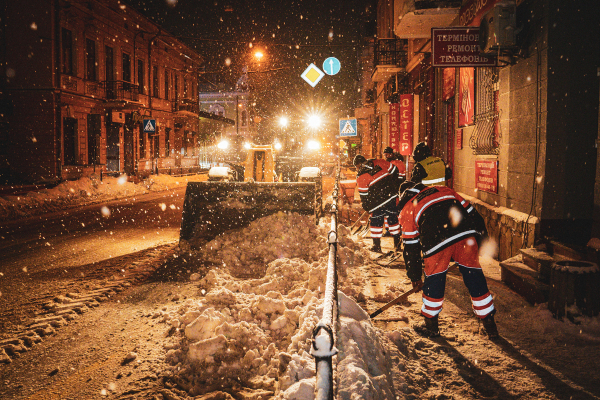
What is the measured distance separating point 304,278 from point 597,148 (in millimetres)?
4574

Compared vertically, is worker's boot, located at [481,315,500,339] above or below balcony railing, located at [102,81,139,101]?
below

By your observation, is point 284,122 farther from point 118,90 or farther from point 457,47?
point 457,47

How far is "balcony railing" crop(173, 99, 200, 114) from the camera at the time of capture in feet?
109

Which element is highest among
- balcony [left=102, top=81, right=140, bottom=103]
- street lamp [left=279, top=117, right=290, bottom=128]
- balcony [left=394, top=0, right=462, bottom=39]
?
street lamp [left=279, top=117, right=290, bottom=128]

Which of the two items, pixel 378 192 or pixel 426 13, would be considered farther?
pixel 426 13

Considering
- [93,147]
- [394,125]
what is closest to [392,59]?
[394,125]

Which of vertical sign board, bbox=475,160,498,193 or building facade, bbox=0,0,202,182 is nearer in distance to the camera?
vertical sign board, bbox=475,160,498,193

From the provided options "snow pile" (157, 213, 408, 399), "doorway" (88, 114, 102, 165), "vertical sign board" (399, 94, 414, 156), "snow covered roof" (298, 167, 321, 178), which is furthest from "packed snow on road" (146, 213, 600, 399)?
"doorway" (88, 114, 102, 165)

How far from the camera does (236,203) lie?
27.0ft

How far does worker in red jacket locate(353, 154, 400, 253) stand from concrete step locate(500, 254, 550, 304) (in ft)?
8.57

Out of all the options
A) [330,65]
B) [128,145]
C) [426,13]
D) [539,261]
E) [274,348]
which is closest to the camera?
[274,348]

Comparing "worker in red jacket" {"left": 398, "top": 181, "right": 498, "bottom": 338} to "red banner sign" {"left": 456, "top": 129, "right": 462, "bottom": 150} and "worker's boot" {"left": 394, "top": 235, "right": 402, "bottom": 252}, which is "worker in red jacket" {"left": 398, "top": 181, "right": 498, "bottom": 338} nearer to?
"worker's boot" {"left": 394, "top": 235, "right": 402, "bottom": 252}

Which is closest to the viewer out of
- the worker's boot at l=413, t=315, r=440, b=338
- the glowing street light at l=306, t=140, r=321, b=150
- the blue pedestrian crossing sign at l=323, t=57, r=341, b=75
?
the worker's boot at l=413, t=315, r=440, b=338

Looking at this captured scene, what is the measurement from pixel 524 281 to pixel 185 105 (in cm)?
3289
